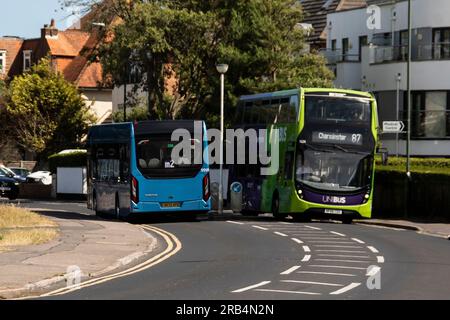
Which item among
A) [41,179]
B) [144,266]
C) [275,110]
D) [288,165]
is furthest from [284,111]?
[41,179]

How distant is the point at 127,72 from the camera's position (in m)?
52.4

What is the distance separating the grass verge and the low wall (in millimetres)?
13079

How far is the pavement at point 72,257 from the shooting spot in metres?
17.4

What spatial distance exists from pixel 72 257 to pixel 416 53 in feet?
114

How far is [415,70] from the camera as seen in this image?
5322 centimetres

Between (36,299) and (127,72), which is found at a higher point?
(127,72)

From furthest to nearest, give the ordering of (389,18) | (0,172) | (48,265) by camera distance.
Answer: (0,172)
(389,18)
(48,265)

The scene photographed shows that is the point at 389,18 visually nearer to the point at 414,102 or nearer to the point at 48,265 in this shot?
the point at 414,102

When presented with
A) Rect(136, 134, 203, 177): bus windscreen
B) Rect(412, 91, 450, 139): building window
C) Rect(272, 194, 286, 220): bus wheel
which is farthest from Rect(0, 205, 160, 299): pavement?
Rect(412, 91, 450, 139): building window

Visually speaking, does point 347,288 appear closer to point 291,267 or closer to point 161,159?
point 291,267

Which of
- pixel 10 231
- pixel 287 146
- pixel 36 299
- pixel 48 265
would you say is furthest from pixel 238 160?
pixel 36 299

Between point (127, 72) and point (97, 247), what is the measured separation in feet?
93.4

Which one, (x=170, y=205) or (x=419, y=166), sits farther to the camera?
(x=419, y=166)

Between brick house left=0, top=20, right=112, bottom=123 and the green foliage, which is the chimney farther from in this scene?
the green foliage
